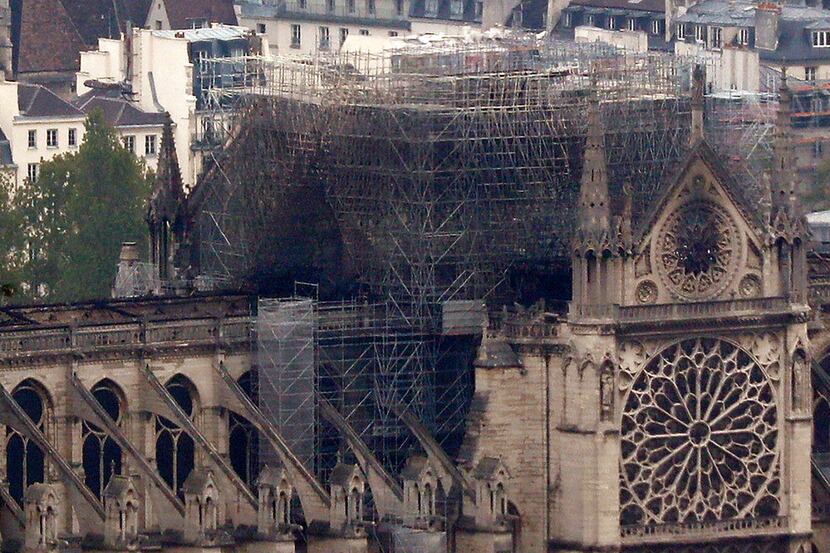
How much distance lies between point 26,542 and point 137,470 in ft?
19.8

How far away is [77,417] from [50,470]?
11.4 ft

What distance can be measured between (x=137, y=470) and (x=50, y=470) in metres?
2.64

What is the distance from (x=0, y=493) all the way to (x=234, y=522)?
7.65m

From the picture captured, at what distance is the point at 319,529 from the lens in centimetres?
19938

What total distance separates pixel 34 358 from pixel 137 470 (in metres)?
4.45

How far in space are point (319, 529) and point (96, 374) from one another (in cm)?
776

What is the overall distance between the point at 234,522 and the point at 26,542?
836 centimetres

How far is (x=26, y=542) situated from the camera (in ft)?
630

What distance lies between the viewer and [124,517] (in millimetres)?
193500

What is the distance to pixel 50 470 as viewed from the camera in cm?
19588

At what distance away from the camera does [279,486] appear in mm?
197375

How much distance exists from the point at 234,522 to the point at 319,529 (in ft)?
8.70

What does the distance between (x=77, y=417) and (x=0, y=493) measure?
5603 millimetres
